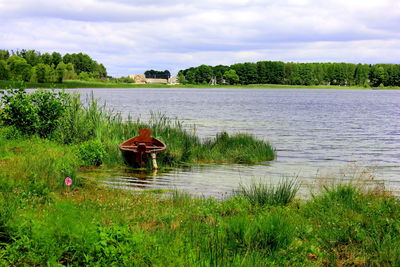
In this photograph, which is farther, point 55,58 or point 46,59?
point 55,58

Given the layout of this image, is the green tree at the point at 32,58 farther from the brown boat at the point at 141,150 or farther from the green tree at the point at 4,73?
the brown boat at the point at 141,150

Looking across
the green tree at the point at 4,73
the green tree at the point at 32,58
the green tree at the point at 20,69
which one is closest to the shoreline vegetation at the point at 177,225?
the green tree at the point at 4,73

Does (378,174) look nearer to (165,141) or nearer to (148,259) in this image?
(165,141)

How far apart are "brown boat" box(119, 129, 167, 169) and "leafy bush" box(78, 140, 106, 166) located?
3.13 ft

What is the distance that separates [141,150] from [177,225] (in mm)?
9370

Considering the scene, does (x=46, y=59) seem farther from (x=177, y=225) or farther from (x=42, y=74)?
(x=177, y=225)

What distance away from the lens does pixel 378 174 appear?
17703 mm

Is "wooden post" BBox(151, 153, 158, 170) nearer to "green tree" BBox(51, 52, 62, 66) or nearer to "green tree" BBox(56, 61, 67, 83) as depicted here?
"green tree" BBox(56, 61, 67, 83)

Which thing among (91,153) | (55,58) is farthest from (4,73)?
(91,153)

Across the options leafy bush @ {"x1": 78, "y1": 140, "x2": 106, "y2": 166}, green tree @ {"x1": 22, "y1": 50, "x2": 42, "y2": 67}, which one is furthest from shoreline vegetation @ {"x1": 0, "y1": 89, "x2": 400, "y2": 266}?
green tree @ {"x1": 22, "y1": 50, "x2": 42, "y2": 67}

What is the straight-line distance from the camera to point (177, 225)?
24.6 ft

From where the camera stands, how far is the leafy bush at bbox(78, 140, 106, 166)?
627 inches

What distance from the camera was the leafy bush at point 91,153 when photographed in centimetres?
1592

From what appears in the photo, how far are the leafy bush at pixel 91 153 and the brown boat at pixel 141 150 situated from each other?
954mm
